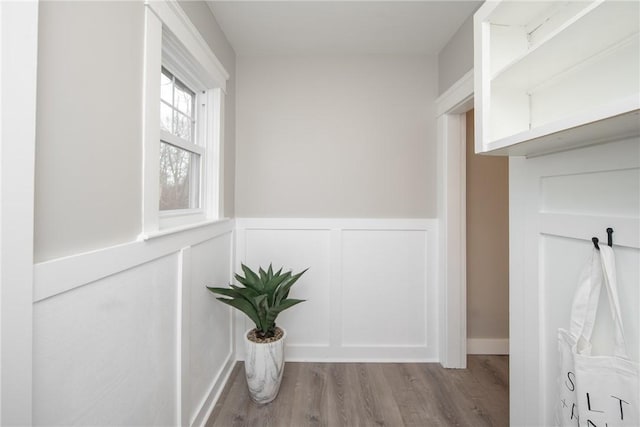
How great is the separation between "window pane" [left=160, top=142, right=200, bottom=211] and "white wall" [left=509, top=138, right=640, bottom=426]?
5.39 ft

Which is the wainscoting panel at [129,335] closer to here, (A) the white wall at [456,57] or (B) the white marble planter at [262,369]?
(B) the white marble planter at [262,369]

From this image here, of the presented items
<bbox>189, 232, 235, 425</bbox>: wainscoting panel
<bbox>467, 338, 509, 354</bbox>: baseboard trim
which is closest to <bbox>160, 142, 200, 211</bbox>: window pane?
<bbox>189, 232, 235, 425</bbox>: wainscoting panel

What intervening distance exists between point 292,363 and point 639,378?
1925 mm

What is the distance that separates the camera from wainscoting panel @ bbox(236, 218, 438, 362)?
224 cm

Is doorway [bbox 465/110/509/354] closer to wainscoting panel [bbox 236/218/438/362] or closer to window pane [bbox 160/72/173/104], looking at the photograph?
wainscoting panel [bbox 236/218/438/362]

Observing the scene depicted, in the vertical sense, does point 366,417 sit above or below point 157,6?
below

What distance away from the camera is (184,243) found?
1.39m

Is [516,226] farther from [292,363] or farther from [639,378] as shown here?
[292,363]

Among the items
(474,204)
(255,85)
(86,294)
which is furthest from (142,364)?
(474,204)

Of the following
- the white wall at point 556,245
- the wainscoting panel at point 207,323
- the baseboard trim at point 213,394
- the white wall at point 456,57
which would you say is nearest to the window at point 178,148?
the wainscoting panel at point 207,323

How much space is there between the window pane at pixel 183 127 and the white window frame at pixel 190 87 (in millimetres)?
77

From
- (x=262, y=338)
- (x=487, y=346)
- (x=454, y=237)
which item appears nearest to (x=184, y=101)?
(x=262, y=338)

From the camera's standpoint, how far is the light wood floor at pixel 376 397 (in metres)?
1.61

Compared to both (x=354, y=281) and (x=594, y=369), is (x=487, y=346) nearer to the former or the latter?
(x=354, y=281)
